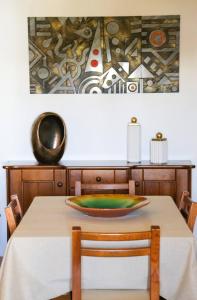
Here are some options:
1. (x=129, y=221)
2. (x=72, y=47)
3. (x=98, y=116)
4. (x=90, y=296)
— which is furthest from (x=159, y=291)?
(x=72, y=47)

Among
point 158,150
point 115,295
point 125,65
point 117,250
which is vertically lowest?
point 115,295

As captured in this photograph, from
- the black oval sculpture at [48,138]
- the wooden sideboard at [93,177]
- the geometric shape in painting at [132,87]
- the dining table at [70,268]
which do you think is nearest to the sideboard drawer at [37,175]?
the wooden sideboard at [93,177]

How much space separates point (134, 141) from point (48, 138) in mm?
703

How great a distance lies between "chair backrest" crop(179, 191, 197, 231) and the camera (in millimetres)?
2266

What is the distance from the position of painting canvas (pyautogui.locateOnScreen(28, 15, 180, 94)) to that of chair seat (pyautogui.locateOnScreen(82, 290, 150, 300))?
2075 millimetres

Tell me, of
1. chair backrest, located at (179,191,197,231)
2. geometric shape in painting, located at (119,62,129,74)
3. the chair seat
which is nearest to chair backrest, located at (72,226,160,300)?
the chair seat

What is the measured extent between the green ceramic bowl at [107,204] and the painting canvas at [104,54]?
1384 mm

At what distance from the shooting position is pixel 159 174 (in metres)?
3.44

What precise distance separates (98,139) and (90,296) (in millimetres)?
1986

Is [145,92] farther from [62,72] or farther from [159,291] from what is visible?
[159,291]

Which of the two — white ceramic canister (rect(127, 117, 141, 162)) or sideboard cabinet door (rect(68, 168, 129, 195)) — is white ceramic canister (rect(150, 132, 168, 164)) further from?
sideboard cabinet door (rect(68, 168, 129, 195))

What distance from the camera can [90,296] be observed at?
1.92 metres

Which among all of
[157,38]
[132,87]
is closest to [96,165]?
[132,87]

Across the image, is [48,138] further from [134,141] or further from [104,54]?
[104,54]
